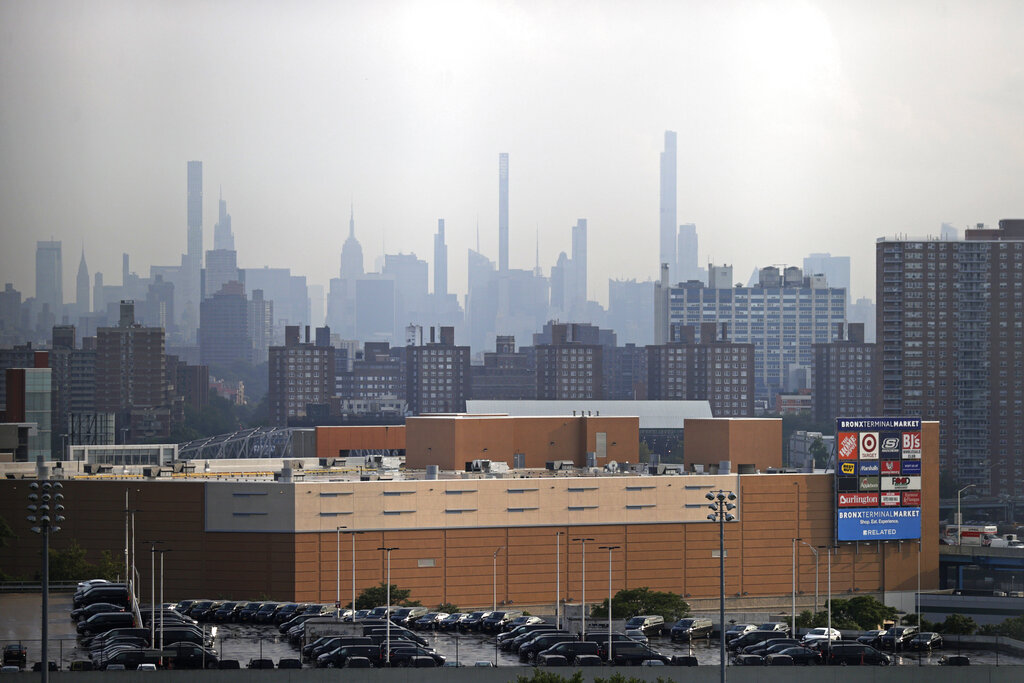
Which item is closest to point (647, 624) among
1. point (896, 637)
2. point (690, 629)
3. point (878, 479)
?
point (690, 629)

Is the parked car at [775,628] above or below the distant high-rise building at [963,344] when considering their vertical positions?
below

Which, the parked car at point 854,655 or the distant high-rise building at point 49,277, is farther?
the distant high-rise building at point 49,277

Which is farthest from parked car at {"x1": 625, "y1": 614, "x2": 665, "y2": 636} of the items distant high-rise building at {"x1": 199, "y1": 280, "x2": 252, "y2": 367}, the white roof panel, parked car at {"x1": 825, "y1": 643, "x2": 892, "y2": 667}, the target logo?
distant high-rise building at {"x1": 199, "y1": 280, "x2": 252, "y2": 367}

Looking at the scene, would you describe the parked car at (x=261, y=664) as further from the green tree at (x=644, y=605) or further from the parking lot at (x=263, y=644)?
the green tree at (x=644, y=605)

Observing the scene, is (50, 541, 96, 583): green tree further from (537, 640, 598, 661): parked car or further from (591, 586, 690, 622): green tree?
(537, 640, 598, 661): parked car

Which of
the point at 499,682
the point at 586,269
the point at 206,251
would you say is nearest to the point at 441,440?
the point at 499,682

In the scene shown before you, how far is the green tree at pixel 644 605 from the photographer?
32656 mm

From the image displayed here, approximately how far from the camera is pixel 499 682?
24.1 meters

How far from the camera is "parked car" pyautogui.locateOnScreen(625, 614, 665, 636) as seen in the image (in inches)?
1204

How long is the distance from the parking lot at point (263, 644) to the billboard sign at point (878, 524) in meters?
8.83

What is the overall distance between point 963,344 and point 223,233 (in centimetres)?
11387

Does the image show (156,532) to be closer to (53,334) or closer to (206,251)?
(53,334)

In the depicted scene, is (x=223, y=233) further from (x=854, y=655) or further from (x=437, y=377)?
(x=854, y=655)

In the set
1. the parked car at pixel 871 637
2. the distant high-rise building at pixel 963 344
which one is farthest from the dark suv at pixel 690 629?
the distant high-rise building at pixel 963 344
